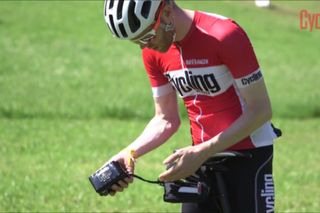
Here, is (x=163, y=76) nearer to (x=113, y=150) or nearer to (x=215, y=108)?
(x=215, y=108)

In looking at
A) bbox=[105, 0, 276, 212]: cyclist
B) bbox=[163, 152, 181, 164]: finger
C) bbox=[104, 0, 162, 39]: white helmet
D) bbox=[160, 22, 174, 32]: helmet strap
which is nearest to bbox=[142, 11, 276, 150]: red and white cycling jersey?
bbox=[105, 0, 276, 212]: cyclist

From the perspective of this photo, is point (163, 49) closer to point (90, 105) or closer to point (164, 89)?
point (164, 89)

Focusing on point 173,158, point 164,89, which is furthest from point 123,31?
point 164,89

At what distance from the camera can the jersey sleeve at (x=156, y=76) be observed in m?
4.32

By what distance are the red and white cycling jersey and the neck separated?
24mm

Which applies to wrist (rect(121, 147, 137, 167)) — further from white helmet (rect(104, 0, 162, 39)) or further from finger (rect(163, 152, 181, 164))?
white helmet (rect(104, 0, 162, 39))

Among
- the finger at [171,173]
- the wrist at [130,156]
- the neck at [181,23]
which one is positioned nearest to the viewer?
the finger at [171,173]

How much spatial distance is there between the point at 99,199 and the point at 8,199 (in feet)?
3.13

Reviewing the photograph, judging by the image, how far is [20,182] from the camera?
8.33 m

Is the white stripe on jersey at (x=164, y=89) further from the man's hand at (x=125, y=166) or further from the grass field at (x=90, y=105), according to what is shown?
the grass field at (x=90, y=105)

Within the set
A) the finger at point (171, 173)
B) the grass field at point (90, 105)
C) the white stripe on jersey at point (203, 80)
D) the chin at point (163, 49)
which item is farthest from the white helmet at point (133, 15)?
the grass field at point (90, 105)

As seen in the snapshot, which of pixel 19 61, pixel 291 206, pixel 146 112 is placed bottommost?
pixel 19 61

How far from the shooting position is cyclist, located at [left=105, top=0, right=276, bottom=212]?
3768mm

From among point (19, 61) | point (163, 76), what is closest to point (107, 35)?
point (19, 61)
